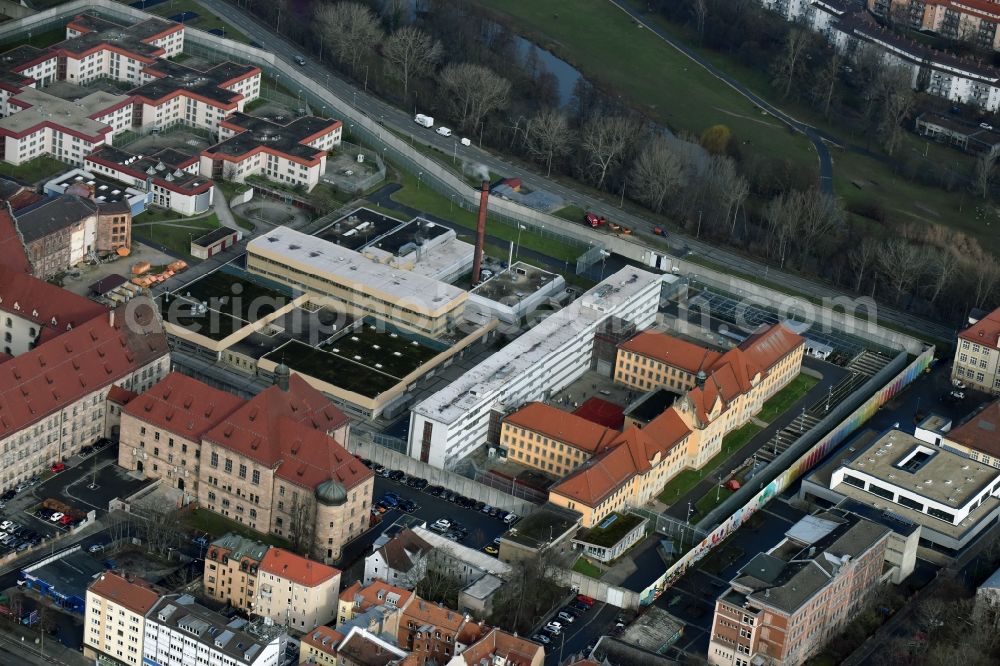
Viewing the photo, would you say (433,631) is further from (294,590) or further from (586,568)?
(586,568)

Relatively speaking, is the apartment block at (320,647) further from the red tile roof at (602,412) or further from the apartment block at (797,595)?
the red tile roof at (602,412)

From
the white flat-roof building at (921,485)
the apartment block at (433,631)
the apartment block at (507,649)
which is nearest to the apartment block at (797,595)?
the white flat-roof building at (921,485)

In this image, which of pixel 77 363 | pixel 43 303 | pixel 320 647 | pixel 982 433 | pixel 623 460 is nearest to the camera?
pixel 320 647

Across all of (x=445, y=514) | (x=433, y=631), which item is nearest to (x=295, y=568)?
(x=433, y=631)

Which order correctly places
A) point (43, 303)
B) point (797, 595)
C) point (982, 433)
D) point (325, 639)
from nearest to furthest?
point (325, 639)
point (797, 595)
point (43, 303)
point (982, 433)

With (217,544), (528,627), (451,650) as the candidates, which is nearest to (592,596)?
(528,627)

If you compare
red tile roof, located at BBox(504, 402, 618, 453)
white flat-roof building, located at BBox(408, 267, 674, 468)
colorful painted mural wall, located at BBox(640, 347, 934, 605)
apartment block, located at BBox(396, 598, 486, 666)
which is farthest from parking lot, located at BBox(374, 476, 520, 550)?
apartment block, located at BBox(396, 598, 486, 666)
